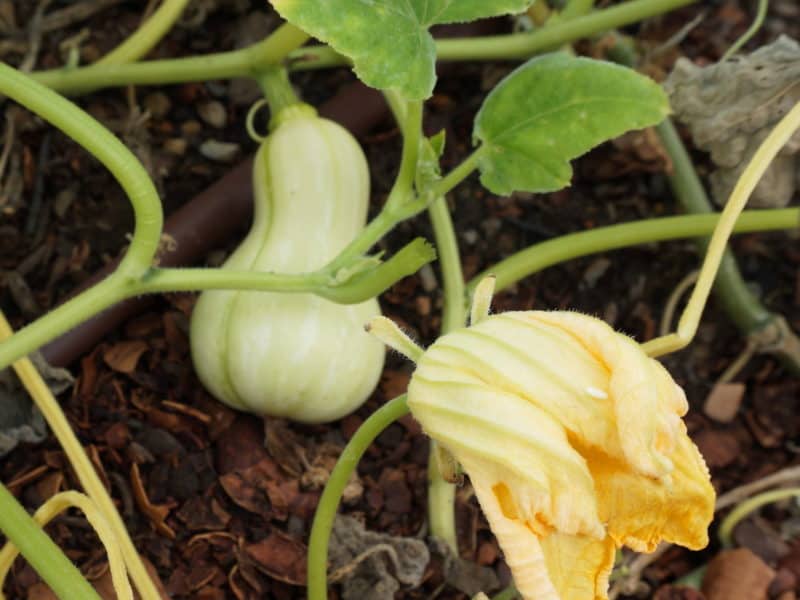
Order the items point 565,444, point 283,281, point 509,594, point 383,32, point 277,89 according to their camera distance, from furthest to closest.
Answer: point 277,89, point 509,594, point 283,281, point 383,32, point 565,444

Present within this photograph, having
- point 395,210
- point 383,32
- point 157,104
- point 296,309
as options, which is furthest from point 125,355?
point 383,32

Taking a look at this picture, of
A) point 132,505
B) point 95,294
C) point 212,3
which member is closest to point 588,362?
point 95,294

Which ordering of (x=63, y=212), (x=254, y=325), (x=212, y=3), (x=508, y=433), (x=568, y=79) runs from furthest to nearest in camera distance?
1. (x=212, y=3)
2. (x=63, y=212)
3. (x=254, y=325)
4. (x=568, y=79)
5. (x=508, y=433)

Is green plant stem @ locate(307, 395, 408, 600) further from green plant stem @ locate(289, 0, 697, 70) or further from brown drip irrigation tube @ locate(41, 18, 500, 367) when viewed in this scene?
green plant stem @ locate(289, 0, 697, 70)

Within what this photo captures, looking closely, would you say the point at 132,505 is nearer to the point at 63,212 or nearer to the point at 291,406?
the point at 291,406

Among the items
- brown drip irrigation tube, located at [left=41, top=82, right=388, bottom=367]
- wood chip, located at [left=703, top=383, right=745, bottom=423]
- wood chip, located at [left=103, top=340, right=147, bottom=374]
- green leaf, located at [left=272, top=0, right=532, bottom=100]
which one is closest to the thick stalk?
brown drip irrigation tube, located at [left=41, top=82, right=388, bottom=367]

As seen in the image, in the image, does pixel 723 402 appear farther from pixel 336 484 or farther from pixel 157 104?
pixel 157 104

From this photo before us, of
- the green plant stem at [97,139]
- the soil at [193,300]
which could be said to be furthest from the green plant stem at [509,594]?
the green plant stem at [97,139]

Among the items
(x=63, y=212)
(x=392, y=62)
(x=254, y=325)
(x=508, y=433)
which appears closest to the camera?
(x=508, y=433)
